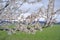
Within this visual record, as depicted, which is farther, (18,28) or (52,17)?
(18,28)

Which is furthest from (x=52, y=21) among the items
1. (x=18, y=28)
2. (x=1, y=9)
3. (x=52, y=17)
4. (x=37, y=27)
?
(x=1, y=9)

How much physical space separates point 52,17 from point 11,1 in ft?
4.52

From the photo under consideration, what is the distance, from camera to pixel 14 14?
22.6 ft

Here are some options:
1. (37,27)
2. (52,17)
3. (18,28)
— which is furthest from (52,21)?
(18,28)

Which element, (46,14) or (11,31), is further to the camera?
(11,31)

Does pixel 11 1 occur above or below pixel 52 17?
above

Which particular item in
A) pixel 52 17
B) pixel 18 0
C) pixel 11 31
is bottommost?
pixel 11 31

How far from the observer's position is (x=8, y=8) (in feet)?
22.5

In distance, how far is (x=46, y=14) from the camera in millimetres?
6543

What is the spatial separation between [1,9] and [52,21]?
5.39 feet

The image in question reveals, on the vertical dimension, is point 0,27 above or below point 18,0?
below

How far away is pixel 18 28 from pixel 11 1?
0.90m

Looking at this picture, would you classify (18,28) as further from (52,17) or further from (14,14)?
(52,17)

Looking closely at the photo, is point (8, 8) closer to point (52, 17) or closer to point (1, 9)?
point (1, 9)
